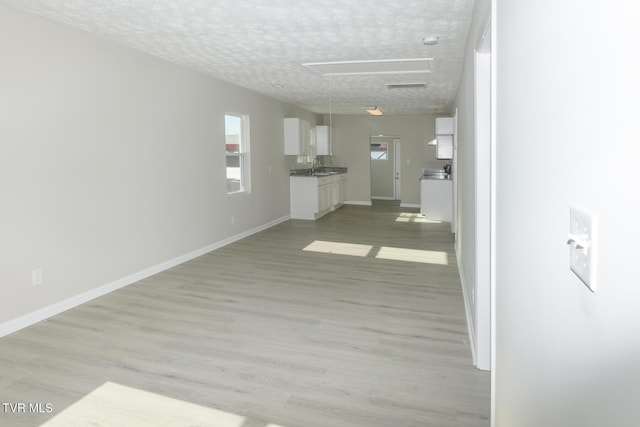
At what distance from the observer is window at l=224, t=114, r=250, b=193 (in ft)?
25.0

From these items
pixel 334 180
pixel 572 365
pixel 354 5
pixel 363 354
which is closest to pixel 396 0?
pixel 354 5

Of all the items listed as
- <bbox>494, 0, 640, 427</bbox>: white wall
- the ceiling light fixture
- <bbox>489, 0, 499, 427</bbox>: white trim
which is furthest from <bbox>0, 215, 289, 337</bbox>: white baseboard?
the ceiling light fixture

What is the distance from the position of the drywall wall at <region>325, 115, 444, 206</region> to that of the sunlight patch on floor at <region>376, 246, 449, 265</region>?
5.69m

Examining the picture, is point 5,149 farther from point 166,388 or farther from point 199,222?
point 199,222

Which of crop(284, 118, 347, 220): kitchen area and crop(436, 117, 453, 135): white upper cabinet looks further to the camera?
crop(284, 118, 347, 220): kitchen area

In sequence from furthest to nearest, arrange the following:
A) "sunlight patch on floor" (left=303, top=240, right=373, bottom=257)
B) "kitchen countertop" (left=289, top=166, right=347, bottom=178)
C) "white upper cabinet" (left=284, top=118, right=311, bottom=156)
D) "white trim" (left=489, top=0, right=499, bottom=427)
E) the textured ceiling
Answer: "kitchen countertop" (left=289, top=166, right=347, bottom=178) → "white upper cabinet" (left=284, top=118, right=311, bottom=156) → "sunlight patch on floor" (left=303, top=240, right=373, bottom=257) → the textured ceiling → "white trim" (left=489, top=0, right=499, bottom=427)

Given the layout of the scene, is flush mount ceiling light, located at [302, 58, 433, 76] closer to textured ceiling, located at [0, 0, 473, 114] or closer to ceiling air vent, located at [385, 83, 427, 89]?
→ textured ceiling, located at [0, 0, 473, 114]

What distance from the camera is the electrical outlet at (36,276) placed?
3893mm

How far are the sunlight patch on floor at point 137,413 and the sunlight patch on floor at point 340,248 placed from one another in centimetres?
Result: 415

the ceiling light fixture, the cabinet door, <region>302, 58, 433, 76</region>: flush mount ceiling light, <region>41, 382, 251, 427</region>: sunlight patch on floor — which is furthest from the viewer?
the cabinet door

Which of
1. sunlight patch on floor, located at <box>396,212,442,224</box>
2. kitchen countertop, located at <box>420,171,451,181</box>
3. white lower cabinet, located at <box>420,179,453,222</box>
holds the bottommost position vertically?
sunlight patch on floor, located at <box>396,212,442,224</box>

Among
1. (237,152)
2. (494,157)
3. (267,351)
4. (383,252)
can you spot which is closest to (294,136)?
(237,152)

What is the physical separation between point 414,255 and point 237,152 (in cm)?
341

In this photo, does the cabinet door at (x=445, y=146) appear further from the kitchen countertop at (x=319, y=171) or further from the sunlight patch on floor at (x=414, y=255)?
the kitchen countertop at (x=319, y=171)
